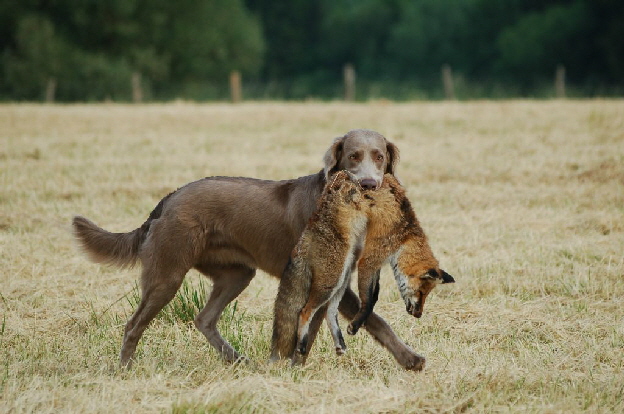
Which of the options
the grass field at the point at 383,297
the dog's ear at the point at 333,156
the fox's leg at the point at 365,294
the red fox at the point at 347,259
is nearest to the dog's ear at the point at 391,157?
the dog's ear at the point at 333,156

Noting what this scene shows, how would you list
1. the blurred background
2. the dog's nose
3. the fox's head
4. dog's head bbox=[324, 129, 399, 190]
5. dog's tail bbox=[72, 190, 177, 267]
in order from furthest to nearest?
the blurred background
dog's tail bbox=[72, 190, 177, 267]
dog's head bbox=[324, 129, 399, 190]
the dog's nose
the fox's head

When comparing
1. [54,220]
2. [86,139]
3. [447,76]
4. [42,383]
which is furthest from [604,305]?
[447,76]

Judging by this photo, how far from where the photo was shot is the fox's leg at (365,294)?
5059 mm

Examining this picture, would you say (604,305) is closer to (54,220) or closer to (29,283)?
(29,283)

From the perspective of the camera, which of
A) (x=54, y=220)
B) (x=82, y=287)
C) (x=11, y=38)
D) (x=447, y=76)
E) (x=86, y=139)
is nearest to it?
(x=82, y=287)

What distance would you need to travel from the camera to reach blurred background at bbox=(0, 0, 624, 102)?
46059 millimetres

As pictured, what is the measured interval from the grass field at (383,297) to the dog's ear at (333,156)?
120 centimetres

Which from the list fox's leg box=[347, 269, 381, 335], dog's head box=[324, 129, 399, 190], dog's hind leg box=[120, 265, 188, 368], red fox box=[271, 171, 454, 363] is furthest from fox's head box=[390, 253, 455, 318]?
dog's hind leg box=[120, 265, 188, 368]

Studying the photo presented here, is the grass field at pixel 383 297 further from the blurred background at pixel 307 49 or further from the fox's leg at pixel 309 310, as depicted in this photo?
the blurred background at pixel 307 49

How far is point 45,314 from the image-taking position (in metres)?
6.94

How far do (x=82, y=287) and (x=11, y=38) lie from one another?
44681mm

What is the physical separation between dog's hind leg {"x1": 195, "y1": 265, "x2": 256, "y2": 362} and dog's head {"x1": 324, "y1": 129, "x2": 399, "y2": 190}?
3.30 ft

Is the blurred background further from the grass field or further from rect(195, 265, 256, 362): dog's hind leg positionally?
rect(195, 265, 256, 362): dog's hind leg

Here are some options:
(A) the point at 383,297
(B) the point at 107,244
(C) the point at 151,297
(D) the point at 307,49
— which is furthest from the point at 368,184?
(D) the point at 307,49
